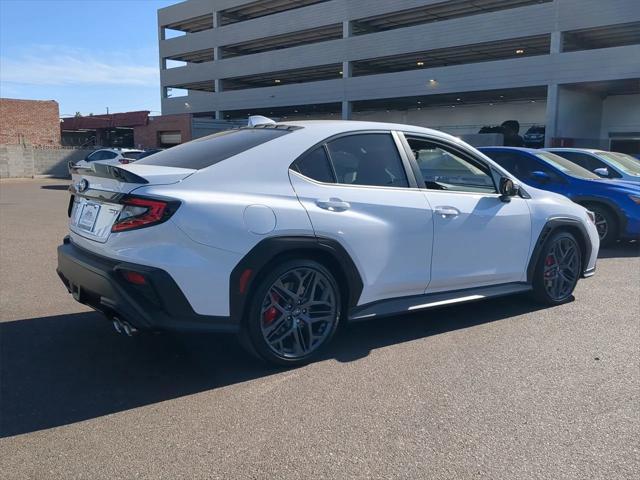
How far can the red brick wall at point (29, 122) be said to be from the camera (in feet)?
144

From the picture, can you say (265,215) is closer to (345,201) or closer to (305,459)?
(345,201)

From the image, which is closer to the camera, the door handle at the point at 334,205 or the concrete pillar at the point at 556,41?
the door handle at the point at 334,205

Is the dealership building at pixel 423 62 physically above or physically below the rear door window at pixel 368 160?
above

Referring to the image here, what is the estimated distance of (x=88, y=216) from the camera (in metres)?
4.04

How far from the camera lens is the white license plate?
3924 millimetres

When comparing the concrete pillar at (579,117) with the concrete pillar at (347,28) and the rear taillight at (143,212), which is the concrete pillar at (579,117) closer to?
the concrete pillar at (347,28)

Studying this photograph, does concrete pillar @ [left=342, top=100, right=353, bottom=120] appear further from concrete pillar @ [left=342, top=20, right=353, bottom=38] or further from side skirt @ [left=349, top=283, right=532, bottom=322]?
side skirt @ [left=349, top=283, right=532, bottom=322]

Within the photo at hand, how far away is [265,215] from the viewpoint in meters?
3.74

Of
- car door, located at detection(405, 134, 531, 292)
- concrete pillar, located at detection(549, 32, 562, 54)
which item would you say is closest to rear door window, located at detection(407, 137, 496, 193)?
car door, located at detection(405, 134, 531, 292)

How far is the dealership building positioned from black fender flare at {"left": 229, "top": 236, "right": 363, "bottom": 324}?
27.7 metres

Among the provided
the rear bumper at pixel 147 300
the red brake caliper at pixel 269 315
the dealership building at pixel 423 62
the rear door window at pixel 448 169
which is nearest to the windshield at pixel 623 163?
the rear door window at pixel 448 169

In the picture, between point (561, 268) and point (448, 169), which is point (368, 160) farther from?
point (561, 268)

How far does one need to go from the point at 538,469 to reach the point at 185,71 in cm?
Result: 5203

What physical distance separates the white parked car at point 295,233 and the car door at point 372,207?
1 cm
